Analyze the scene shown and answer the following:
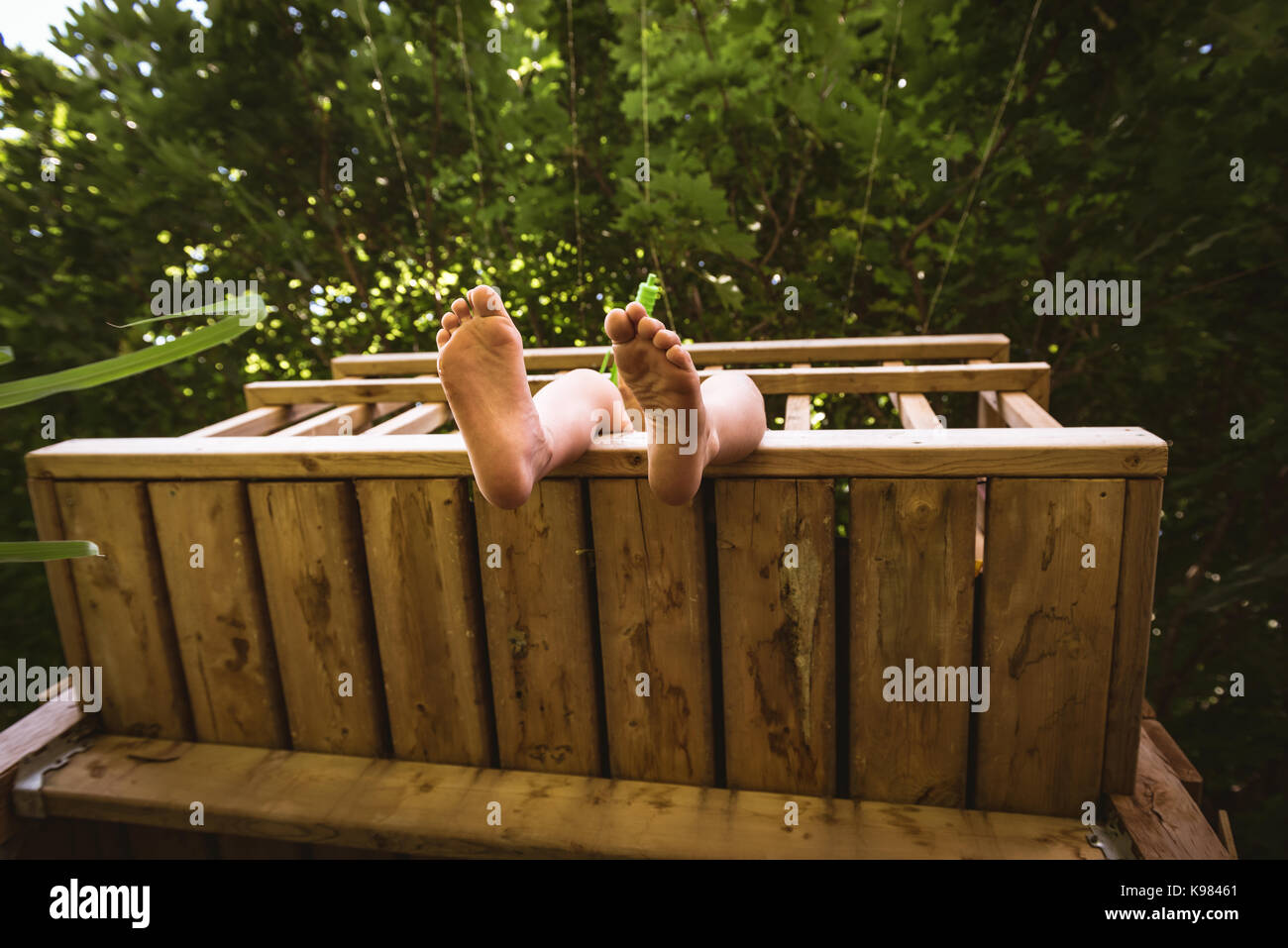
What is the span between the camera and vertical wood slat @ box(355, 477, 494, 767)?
1118mm


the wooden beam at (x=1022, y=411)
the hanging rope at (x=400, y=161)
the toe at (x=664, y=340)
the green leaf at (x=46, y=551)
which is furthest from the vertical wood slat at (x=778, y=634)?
the hanging rope at (x=400, y=161)

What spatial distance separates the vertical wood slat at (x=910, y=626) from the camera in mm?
986

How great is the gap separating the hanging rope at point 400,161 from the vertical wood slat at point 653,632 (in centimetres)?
199

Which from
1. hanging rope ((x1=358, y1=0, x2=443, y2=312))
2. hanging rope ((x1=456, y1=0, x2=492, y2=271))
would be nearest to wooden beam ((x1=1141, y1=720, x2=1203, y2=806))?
hanging rope ((x1=456, y1=0, x2=492, y2=271))

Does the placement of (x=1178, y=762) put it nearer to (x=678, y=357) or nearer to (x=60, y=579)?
(x=678, y=357)

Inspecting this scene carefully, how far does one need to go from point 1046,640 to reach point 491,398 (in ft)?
2.59

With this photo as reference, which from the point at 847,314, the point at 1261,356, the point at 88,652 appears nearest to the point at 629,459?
the point at 88,652

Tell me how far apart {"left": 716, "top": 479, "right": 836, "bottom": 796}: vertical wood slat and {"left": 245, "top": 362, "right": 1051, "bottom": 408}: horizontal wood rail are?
0.62m

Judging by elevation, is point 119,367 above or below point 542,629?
above

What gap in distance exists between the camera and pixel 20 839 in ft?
4.14

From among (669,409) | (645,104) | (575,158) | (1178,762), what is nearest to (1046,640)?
(1178,762)

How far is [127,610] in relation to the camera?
126 cm

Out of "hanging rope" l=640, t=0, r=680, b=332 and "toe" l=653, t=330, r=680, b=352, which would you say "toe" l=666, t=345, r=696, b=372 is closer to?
"toe" l=653, t=330, r=680, b=352

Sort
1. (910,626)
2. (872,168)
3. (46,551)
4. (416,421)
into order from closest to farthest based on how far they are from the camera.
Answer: (46,551) → (910,626) → (416,421) → (872,168)
